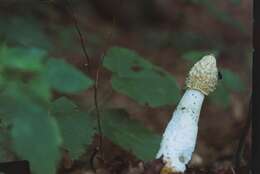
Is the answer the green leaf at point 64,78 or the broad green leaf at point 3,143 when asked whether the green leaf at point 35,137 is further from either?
the broad green leaf at point 3,143

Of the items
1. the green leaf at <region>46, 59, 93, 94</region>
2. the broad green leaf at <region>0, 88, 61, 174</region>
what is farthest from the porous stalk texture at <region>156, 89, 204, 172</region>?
the broad green leaf at <region>0, 88, 61, 174</region>

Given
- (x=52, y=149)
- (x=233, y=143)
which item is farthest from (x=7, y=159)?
A: (x=233, y=143)

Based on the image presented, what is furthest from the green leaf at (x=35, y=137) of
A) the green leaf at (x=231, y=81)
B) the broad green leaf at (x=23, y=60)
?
the green leaf at (x=231, y=81)

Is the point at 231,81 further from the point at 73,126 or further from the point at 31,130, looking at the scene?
the point at 31,130

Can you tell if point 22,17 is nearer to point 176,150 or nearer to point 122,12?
point 176,150

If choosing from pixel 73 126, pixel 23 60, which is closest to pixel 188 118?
pixel 73 126
